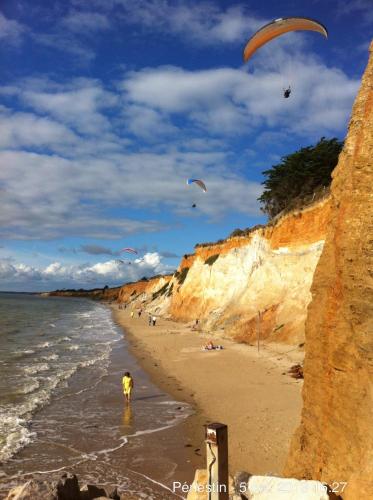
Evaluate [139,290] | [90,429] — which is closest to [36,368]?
[90,429]

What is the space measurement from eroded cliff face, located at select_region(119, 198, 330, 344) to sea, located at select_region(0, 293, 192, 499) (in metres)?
8.77

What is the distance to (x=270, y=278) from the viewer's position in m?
29.0

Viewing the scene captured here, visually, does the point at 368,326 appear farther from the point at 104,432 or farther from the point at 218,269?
the point at 218,269

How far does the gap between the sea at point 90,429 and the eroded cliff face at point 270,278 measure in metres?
8.77

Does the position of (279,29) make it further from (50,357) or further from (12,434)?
(50,357)

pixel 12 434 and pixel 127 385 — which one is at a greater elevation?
pixel 127 385

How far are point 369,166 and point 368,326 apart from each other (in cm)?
214

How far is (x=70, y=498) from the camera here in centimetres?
620

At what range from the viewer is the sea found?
9219 millimetres

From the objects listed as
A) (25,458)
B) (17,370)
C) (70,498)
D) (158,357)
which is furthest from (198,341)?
(70,498)

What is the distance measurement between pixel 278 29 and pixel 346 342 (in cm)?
1082

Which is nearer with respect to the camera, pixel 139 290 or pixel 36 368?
pixel 36 368

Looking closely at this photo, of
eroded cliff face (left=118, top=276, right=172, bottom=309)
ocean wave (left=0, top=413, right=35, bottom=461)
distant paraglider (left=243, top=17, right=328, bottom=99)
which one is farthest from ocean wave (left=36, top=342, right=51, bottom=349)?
eroded cliff face (left=118, top=276, right=172, bottom=309)

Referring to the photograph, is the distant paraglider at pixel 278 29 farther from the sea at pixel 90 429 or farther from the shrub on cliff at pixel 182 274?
the shrub on cliff at pixel 182 274
